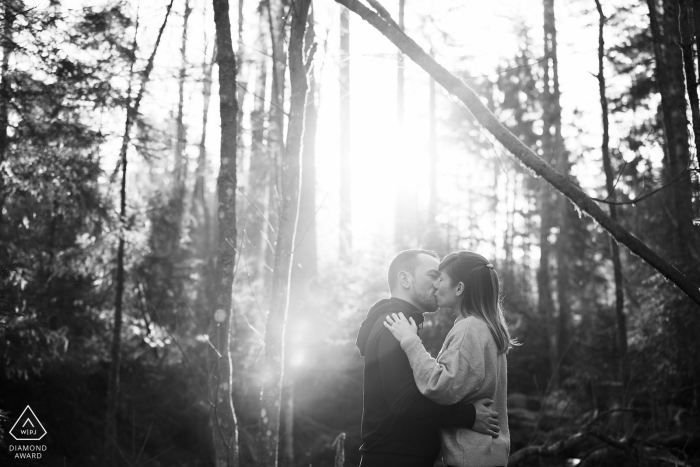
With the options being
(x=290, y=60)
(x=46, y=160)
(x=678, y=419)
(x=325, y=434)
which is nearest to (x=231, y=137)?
(x=290, y=60)

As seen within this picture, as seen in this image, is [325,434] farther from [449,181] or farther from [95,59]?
[449,181]

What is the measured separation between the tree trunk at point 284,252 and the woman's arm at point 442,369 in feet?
6.81

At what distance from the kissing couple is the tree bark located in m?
0.92

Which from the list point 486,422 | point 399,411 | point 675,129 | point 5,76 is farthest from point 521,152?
point 675,129

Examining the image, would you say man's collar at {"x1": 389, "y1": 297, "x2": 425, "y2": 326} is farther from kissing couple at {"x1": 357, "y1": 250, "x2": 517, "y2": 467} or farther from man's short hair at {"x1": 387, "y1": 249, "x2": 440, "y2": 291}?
man's short hair at {"x1": 387, "y1": 249, "x2": 440, "y2": 291}

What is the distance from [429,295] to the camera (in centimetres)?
372

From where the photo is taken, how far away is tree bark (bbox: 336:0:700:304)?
12.8 ft

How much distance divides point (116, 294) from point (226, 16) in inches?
220

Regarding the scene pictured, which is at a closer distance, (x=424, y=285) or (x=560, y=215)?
(x=424, y=285)

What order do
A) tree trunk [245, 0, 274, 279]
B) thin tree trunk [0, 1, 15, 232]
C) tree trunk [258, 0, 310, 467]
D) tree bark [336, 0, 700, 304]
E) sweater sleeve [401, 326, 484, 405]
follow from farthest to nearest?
tree trunk [245, 0, 274, 279]
thin tree trunk [0, 1, 15, 232]
tree trunk [258, 0, 310, 467]
tree bark [336, 0, 700, 304]
sweater sleeve [401, 326, 484, 405]

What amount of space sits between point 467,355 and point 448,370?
16 cm

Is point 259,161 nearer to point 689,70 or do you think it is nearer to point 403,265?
point 689,70

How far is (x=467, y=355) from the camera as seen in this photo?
333 cm

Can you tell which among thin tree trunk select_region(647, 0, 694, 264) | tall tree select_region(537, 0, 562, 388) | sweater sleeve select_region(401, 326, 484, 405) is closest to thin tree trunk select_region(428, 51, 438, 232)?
Result: tall tree select_region(537, 0, 562, 388)
